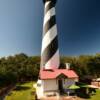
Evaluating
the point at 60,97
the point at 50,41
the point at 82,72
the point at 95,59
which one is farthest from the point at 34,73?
the point at 60,97

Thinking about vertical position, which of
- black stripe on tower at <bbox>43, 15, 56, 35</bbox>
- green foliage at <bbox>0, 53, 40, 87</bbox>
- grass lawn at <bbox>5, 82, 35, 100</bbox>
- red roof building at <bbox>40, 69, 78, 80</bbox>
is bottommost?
grass lawn at <bbox>5, 82, 35, 100</bbox>

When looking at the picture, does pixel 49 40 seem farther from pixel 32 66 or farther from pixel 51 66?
pixel 32 66

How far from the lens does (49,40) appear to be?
4366 cm

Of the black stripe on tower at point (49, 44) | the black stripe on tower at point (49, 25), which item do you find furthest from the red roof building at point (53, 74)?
the black stripe on tower at point (49, 25)

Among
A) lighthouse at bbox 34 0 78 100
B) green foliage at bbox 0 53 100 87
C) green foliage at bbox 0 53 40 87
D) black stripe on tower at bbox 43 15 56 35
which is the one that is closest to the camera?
lighthouse at bbox 34 0 78 100

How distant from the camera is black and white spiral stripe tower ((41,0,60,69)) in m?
43.4

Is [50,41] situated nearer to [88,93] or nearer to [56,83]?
[56,83]

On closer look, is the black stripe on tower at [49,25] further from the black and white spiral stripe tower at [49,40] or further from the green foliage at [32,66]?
the green foliage at [32,66]

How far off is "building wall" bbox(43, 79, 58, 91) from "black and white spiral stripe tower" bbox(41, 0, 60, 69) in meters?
3.99

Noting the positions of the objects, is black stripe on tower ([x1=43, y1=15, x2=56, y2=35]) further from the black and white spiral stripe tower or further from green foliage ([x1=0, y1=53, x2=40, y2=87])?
green foliage ([x1=0, y1=53, x2=40, y2=87])

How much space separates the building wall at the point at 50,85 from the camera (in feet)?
131

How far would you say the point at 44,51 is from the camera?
43.8 metres

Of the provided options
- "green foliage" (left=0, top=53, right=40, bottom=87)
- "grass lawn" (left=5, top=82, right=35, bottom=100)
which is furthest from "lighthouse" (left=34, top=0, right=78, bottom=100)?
"green foliage" (left=0, top=53, right=40, bottom=87)

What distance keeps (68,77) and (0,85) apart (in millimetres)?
20378
